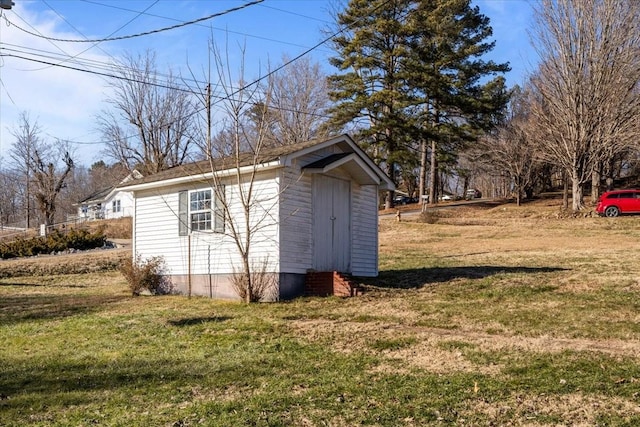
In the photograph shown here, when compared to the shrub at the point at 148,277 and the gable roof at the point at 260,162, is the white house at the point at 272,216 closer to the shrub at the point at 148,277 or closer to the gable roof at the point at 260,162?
the gable roof at the point at 260,162

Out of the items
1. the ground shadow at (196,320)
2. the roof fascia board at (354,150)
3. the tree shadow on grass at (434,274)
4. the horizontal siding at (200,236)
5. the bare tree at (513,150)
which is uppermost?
the bare tree at (513,150)

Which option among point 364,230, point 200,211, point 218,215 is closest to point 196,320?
point 218,215

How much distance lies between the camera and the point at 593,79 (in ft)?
106

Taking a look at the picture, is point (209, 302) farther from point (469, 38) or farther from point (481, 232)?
point (469, 38)

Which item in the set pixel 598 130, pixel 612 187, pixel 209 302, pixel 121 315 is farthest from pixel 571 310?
pixel 612 187

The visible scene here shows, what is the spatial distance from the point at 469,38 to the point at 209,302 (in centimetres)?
3449

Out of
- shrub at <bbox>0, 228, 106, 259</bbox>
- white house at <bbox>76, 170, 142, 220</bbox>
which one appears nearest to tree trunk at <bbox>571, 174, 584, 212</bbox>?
shrub at <bbox>0, 228, 106, 259</bbox>

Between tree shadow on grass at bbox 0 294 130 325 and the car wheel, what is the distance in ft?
82.9

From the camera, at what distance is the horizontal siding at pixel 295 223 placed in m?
12.2

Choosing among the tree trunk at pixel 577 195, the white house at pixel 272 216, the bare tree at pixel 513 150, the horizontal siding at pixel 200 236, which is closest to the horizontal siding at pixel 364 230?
the white house at pixel 272 216

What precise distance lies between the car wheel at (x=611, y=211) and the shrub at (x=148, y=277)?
2425 cm

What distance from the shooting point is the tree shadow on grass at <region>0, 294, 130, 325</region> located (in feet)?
37.1

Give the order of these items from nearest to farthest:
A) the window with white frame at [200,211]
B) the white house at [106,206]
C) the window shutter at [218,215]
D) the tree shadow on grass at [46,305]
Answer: the tree shadow on grass at [46,305]
the window shutter at [218,215]
the window with white frame at [200,211]
the white house at [106,206]

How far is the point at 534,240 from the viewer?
23719mm
